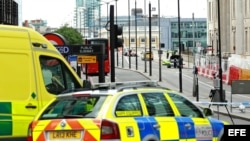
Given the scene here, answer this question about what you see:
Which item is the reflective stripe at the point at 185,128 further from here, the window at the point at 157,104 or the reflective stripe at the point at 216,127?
the reflective stripe at the point at 216,127

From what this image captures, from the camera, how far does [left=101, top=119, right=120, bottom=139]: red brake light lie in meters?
9.31

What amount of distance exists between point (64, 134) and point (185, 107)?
98.6 inches

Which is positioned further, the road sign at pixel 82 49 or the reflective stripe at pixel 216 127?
the road sign at pixel 82 49

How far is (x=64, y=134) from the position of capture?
9.52m

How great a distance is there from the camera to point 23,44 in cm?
1214

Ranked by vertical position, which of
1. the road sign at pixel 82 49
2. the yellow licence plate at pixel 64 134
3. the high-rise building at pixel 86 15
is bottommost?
the yellow licence plate at pixel 64 134

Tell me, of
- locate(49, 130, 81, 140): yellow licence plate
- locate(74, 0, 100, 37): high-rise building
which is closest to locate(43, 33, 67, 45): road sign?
locate(49, 130, 81, 140): yellow licence plate

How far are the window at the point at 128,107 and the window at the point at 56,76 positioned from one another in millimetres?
2411

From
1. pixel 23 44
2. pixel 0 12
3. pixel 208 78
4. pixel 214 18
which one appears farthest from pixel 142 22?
pixel 23 44

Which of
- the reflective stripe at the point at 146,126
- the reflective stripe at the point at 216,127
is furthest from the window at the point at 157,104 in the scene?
the reflective stripe at the point at 216,127

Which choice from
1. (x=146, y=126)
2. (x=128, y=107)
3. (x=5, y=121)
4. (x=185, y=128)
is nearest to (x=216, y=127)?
(x=185, y=128)

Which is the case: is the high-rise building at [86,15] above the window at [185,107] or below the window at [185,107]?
above

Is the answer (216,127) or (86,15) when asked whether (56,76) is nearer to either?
(216,127)

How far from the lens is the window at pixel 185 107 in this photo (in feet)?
36.0
